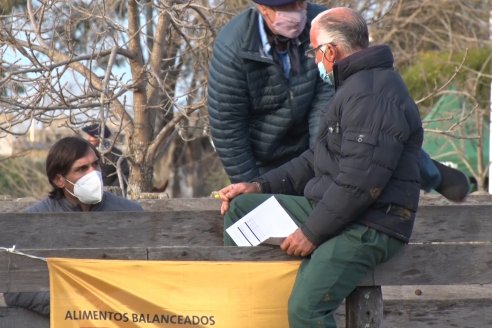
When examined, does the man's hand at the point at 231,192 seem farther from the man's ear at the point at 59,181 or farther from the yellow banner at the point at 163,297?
the man's ear at the point at 59,181

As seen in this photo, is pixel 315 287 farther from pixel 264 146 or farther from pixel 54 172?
pixel 54 172

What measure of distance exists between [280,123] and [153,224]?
2.97 ft

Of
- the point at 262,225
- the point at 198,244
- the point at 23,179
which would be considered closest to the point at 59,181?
the point at 198,244

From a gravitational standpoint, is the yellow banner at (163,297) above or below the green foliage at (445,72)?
above

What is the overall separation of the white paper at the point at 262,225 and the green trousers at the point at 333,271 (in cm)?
43

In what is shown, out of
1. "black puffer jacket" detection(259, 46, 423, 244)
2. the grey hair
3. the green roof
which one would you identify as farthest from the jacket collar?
the green roof

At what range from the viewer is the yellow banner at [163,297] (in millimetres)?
4078

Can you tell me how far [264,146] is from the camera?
19.1 ft

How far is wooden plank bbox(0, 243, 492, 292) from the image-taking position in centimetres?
418

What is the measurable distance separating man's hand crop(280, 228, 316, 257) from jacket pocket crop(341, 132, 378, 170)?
363 mm

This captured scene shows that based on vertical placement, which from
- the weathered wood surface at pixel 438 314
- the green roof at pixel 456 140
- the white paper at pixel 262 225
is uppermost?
the white paper at pixel 262 225

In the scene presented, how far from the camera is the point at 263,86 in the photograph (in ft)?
18.3

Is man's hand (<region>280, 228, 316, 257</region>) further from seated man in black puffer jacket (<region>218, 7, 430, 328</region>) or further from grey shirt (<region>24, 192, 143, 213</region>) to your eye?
grey shirt (<region>24, 192, 143, 213</region>)

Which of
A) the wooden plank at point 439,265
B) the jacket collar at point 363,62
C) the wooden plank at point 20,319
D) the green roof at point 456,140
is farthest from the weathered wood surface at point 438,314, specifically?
the green roof at point 456,140
